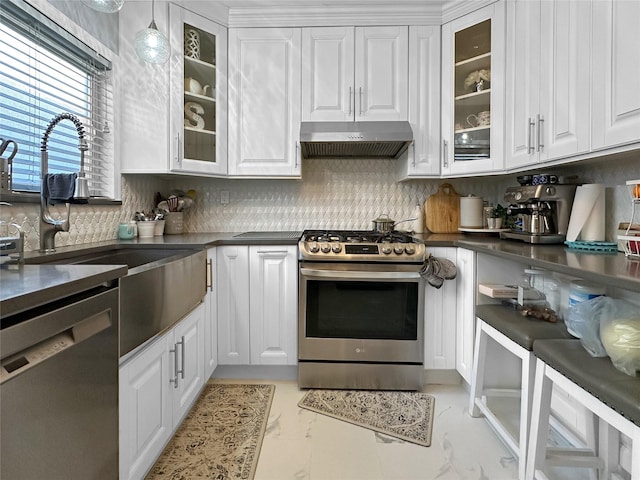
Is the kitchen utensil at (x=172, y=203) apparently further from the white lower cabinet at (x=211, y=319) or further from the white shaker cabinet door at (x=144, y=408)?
the white shaker cabinet door at (x=144, y=408)

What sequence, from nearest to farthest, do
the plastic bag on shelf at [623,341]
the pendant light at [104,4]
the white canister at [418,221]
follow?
1. the plastic bag on shelf at [623,341]
2. the pendant light at [104,4]
3. the white canister at [418,221]

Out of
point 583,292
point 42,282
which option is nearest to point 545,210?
point 583,292

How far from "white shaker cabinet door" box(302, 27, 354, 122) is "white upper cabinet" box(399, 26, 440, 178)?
1.38ft

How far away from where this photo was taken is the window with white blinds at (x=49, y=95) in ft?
5.29

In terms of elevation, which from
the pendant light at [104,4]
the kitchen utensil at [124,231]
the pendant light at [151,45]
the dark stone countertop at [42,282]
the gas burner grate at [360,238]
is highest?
the pendant light at [151,45]

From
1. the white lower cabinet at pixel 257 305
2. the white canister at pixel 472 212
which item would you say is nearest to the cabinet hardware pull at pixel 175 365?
the white lower cabinet at pixel 257 305

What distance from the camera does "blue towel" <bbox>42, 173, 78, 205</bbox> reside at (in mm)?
1601

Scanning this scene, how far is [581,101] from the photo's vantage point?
162cm

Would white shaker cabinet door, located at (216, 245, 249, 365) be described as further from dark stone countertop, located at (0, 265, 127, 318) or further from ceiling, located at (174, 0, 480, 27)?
ceiling, located at (174, 0, 480, 27)

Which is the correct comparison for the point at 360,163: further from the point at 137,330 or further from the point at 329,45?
the point at 137,330

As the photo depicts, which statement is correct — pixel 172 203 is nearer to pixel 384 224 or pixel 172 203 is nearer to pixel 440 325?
pixel 384 224

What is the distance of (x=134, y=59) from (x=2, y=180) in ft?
4.43

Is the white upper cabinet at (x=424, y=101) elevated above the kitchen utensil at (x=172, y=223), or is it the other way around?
the white upper cabinet at (x=424, y=101)

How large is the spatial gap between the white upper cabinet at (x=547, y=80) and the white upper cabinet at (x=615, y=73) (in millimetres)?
60
